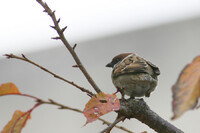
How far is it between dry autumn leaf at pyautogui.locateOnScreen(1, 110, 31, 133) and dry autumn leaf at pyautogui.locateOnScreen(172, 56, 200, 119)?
1.29ft

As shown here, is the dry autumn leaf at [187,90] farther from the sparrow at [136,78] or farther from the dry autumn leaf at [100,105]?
the sparrow at [136,78]

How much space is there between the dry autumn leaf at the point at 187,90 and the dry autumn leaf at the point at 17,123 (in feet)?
1.29

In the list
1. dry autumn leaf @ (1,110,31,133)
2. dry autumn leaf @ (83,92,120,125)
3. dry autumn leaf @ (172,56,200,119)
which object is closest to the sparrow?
dry autumn leaf @ (83,92,120,125)

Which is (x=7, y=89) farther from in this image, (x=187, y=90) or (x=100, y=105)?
(x=187, y=90)

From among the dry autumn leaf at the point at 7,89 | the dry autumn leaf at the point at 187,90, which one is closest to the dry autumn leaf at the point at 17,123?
the dry autumn leaf at the point at 7,89

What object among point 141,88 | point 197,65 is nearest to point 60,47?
point 141,88

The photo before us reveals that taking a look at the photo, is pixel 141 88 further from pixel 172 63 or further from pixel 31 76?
pixel 31 76

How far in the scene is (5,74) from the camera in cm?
461

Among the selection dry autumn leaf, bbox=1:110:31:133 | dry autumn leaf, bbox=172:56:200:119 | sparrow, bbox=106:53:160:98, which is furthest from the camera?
sparrow, bbox=106:53:160:98

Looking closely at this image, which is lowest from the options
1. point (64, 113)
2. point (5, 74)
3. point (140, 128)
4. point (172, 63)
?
point (140, 128)

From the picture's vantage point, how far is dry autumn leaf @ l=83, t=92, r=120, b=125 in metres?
0.80

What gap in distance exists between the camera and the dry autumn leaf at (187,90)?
483mm

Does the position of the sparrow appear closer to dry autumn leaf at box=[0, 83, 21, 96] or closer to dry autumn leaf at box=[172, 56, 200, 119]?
dry autumn leaf at box=[0, 83, 21, 96]

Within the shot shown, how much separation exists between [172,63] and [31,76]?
73.6 inches
